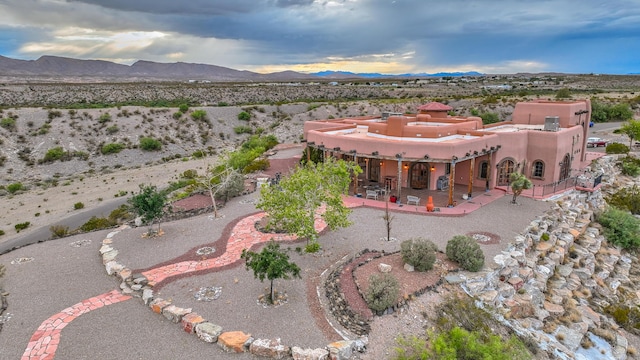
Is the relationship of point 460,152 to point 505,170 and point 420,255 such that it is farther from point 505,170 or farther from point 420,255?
point 420,255

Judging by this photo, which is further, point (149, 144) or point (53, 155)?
point (149, 144)

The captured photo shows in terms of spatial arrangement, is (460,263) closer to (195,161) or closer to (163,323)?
(163,323)

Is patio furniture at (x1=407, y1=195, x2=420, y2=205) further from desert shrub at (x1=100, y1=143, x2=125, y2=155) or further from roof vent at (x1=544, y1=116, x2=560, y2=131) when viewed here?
desert shrub at (x1=100, y1=143, x2=125, y2=155)

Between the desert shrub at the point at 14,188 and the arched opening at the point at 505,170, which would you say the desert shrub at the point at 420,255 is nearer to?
the arched opening at the point at 505,170

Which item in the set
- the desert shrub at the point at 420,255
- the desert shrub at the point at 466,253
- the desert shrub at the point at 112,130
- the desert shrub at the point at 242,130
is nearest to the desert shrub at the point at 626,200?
the desert shrub at the point at 466,253

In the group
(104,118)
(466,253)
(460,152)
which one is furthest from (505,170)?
(104,118)

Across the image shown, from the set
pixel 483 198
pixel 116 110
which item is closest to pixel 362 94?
pixel 116 110

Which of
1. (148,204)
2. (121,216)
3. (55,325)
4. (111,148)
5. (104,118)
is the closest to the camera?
(55,325)
